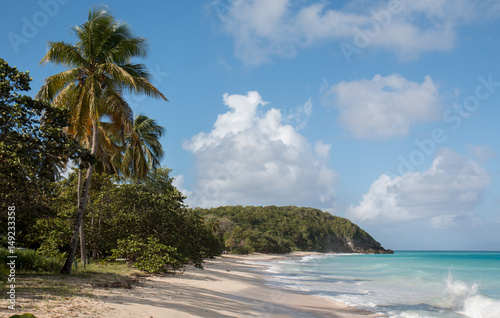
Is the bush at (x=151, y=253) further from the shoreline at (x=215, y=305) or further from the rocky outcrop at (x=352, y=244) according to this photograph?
the rocky outcrop at (x=352, y=244)

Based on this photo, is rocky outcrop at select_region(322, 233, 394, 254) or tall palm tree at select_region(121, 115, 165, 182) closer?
tall palm tree at select_region(121, 115, 165, 182)

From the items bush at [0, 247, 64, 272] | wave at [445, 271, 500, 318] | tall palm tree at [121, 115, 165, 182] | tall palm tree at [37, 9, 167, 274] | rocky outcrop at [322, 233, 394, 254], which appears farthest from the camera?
rocky outcrop at [322, 233, 394, 254]

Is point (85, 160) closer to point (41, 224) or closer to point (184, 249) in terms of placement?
point (41, 224)

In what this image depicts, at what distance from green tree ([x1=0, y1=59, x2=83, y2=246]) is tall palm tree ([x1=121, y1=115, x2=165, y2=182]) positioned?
1525 cm

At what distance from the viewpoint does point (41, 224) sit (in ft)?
48.6

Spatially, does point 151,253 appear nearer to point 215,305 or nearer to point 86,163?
point 215,305

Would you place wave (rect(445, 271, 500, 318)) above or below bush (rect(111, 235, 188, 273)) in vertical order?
below

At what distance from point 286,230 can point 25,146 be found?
103m

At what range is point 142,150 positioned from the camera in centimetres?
2505

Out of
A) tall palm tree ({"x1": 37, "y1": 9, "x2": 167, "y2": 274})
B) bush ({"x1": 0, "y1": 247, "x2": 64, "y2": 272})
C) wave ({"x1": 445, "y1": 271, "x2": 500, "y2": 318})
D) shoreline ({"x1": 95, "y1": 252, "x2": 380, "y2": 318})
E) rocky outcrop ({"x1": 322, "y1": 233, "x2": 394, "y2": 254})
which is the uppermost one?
tall palm tree ({"x1": 37, "y1": 9, "x2": 167, "y2": 274})

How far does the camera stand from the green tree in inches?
291

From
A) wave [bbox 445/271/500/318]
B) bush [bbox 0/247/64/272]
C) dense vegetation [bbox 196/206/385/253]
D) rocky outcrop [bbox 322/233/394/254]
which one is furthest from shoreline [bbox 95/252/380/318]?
rocky outcrop [bbox 322/233/394/254]

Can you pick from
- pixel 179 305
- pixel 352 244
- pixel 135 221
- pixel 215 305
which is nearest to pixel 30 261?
pixel 179 305

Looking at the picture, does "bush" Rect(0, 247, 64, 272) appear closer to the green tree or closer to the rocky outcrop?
the green tree
